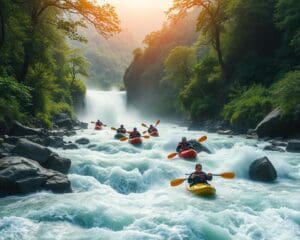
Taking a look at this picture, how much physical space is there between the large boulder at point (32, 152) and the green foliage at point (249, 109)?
1732 centimetres

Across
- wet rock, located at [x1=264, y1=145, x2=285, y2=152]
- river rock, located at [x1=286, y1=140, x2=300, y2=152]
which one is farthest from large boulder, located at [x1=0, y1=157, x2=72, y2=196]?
river rock, located at [x1=286, y1=140, x2=300, y2=152]

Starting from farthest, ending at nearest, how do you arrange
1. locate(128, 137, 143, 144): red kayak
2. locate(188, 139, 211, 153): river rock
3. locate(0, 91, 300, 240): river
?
locate(128, 137, 143, 144): red kayak → locate(188, 139, 211, 153): river rock → locate(0, 91, 300, 240): river

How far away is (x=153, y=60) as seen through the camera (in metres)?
74.2

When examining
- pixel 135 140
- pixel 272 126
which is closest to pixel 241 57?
pixel 272 126

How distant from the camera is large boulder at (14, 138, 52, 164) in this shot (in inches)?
513

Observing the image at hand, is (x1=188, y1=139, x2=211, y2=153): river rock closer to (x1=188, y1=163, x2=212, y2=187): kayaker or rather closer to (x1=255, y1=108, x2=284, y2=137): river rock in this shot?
(x1=255, y1=108, x2=284, y2=137): river rock

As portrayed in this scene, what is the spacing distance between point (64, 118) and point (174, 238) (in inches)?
1071

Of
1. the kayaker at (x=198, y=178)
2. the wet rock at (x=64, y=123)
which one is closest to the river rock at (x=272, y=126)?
the kayaker at (x=198, y=178)

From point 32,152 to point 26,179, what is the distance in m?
2.23


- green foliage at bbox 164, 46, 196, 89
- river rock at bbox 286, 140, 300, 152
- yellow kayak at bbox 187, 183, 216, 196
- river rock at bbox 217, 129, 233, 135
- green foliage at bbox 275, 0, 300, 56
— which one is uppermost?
green foliage at bbox 275, 0, 300, 56

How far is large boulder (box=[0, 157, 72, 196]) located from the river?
0.99 feet

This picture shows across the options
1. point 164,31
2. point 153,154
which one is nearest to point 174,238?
point 153,154

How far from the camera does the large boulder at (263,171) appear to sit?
13.5 metres

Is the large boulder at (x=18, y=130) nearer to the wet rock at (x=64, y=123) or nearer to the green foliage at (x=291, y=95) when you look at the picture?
the wet rock at (x=64, y=123)
